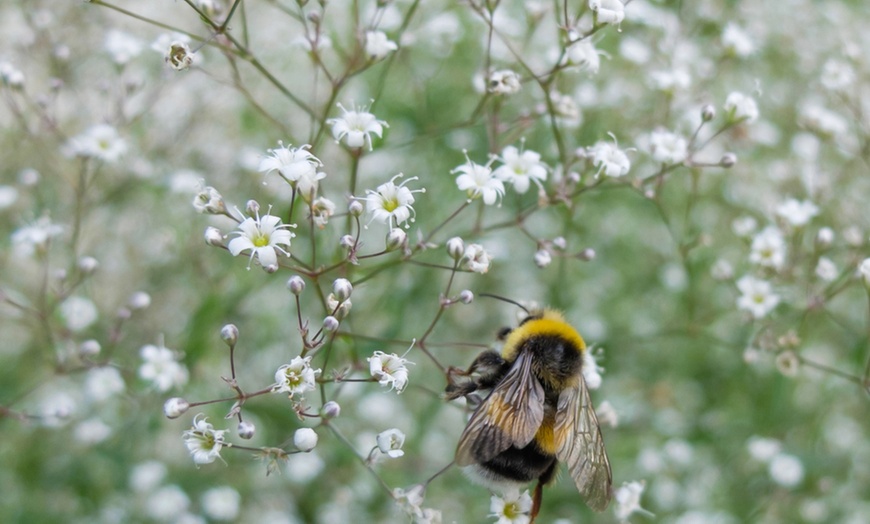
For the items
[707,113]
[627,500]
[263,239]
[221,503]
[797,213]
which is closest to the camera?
[263,239]

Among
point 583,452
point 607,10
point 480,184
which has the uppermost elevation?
point 607,10

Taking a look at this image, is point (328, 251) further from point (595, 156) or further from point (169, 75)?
point (169, 75)

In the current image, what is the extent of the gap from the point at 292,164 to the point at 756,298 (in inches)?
82.8

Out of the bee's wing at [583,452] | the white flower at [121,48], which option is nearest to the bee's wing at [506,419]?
the bee's wing at [583,452]

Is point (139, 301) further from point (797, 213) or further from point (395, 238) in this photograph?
point (797, 213)

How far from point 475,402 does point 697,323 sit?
1697 millimetres

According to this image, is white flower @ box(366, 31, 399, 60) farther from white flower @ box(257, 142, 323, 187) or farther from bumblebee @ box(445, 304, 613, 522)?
bumblebee @ box(445, 304, 613, 522)

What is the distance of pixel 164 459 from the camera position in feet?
15.5

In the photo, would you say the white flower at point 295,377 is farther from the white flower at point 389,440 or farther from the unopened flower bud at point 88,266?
the unopened flower bud at point 88,266

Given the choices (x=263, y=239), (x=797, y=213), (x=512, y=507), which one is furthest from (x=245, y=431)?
(x=797, y=213)

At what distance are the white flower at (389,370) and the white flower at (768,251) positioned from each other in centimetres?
175

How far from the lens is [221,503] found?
14.1 ft

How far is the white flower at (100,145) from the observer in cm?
→ 384

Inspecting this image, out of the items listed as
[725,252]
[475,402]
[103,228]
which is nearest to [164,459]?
[103,228]
